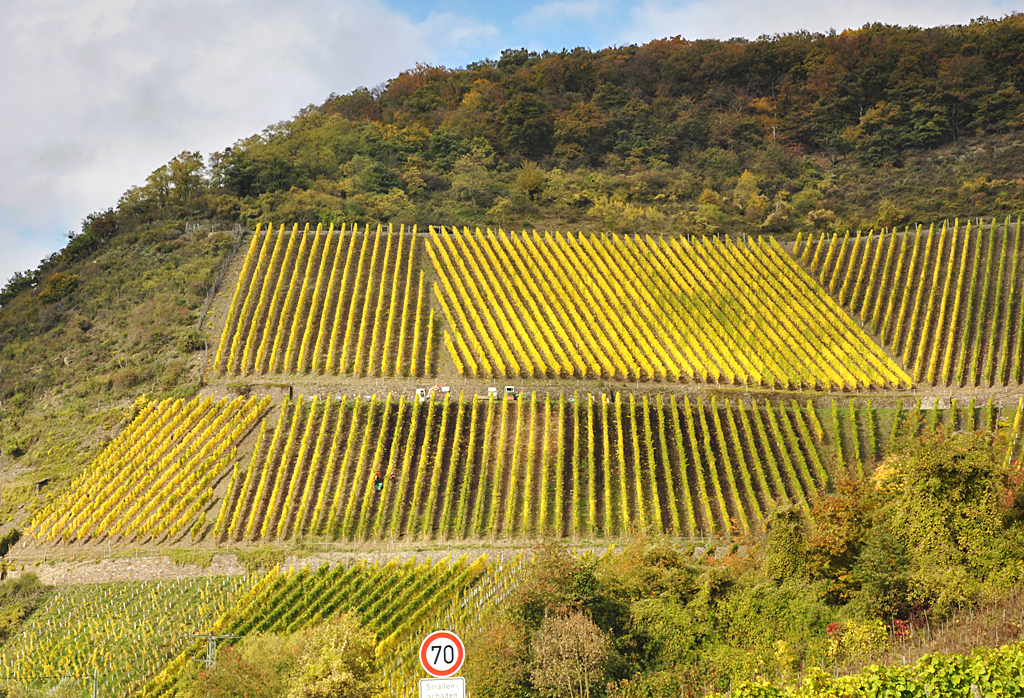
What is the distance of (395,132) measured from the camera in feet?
246

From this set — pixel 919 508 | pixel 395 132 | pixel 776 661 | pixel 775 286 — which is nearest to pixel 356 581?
pixel 776 661

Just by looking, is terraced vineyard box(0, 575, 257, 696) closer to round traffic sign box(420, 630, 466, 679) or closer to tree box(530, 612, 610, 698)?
tree box(530, 612, 610, 698)

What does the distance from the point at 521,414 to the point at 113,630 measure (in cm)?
1666

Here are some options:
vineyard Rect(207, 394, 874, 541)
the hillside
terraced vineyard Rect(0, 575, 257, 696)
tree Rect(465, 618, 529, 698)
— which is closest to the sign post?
the hillside

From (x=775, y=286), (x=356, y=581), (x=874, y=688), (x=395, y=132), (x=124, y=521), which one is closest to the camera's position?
(x=874, y=688)

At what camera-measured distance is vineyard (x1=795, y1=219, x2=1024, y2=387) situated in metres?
41.2

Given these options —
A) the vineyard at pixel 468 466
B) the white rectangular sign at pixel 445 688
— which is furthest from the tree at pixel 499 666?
the vineyard at pixel 468 466

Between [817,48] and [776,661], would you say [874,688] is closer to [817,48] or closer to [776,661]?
[776,661]

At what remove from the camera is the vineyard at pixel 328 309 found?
42.1 m

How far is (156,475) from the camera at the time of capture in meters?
35.7

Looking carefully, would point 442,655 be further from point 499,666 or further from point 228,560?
point 228,560

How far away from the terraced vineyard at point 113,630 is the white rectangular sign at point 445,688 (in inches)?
653

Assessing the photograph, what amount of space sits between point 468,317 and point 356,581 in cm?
1826

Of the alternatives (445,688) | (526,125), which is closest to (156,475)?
(445,688)
